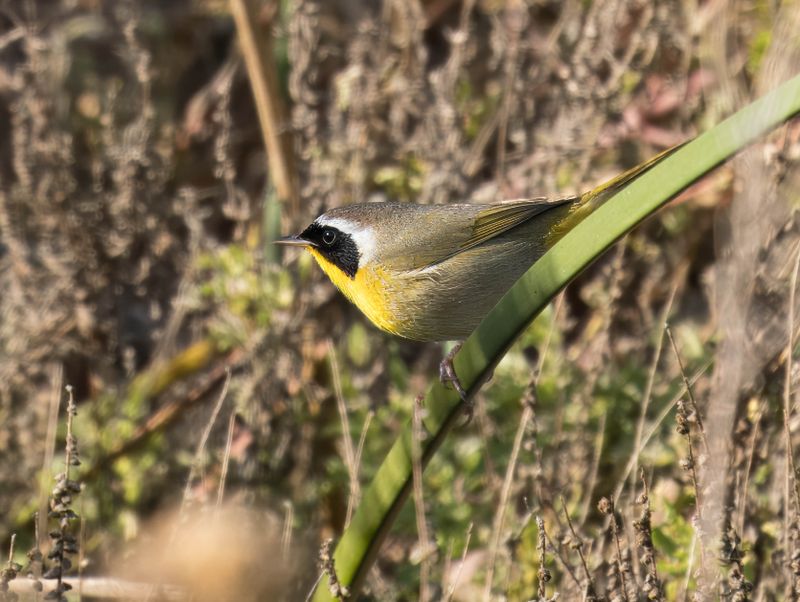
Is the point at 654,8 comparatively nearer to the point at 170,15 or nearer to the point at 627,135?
the point at 627,135

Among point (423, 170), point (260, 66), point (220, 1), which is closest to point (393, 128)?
point (423, 170)

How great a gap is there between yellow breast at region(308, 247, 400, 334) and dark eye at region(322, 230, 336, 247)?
56 millimetres

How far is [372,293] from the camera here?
2582 millimetres

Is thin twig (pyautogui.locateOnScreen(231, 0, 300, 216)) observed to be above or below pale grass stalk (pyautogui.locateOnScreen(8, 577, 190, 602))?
above

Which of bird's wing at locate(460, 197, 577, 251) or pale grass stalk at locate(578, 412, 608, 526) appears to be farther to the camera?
pale grass stalk at locate(578, 412, 608, 526)

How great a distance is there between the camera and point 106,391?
4176mm

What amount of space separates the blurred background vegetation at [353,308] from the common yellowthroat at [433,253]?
57 cm

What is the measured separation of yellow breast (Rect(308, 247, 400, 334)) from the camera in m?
2.54

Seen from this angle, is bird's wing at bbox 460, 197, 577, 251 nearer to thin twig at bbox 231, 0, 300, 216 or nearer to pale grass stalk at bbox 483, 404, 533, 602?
pale grass stalk at bbox 483, 404, 533, 602

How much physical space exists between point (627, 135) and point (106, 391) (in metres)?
2.34

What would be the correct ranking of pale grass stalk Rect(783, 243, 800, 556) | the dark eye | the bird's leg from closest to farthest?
the bird's leg
pale grass stalk Rect(783, 243, 800, 556)
the dark eye

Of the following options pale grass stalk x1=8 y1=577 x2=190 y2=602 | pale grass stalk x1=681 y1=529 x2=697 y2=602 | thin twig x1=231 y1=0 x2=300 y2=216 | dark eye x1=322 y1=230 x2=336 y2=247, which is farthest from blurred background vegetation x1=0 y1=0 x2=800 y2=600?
dark eye x1=322 y1=230 x2=336 y2=247

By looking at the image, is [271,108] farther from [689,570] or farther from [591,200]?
[689,570]

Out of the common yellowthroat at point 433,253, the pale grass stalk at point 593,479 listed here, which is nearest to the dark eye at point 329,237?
the common yellowthroat at point 433,253
